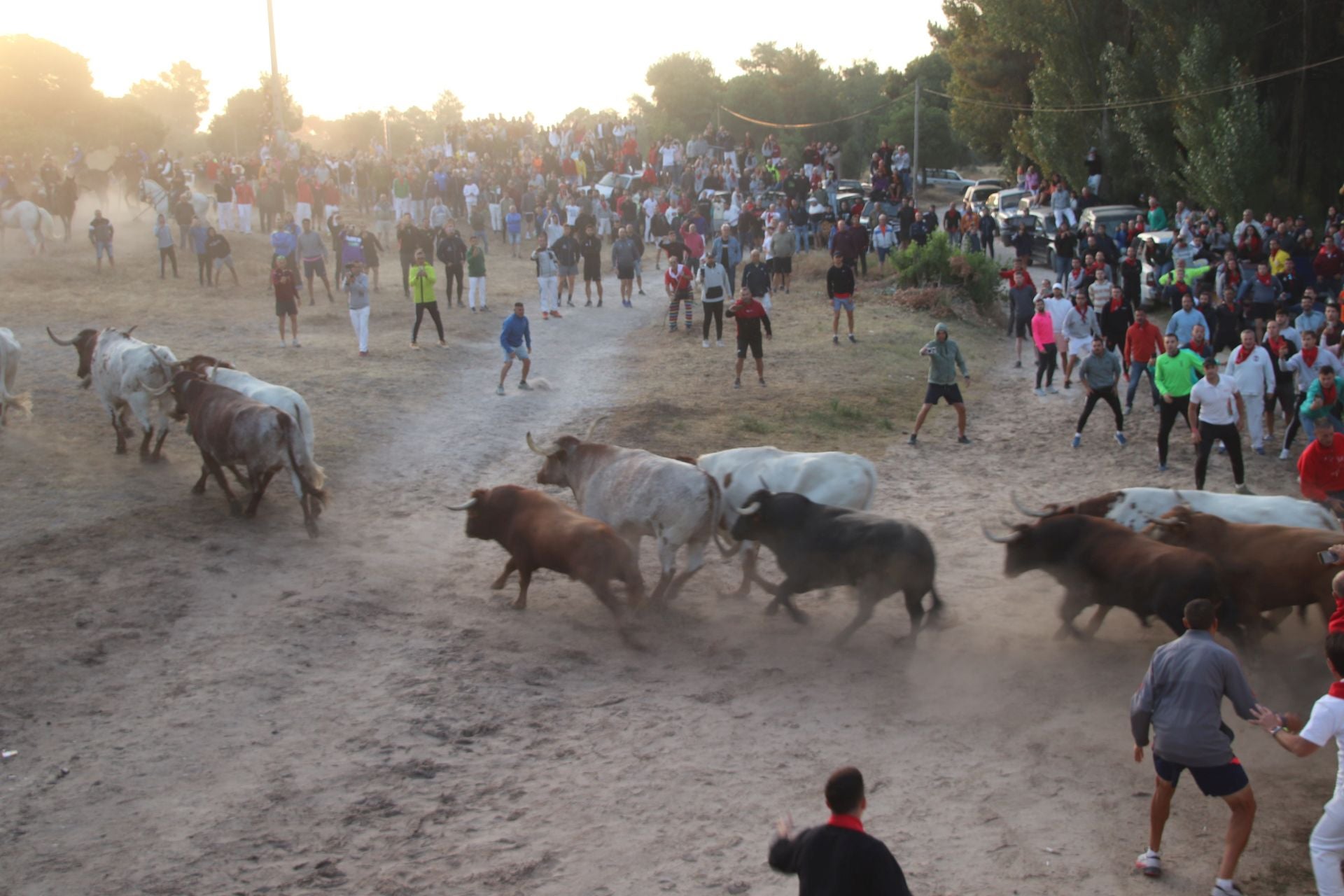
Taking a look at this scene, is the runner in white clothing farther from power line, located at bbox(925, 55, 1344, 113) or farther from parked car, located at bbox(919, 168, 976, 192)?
parked car, located at bbox(919, 168, 976, 192)

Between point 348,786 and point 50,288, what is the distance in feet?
71.2

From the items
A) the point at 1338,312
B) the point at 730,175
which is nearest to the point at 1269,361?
the point at 1338,312

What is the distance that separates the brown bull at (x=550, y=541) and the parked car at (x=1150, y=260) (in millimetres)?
17725

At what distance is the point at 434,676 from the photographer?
29.3ft

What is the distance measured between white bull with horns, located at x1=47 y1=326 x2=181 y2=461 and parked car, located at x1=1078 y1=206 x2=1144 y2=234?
22.6 metres

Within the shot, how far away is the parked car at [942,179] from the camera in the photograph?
51.1 m

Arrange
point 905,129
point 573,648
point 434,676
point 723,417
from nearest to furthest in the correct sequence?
1. point 434,676
2. point 573,648
3. point 723,417
4. point 905,129

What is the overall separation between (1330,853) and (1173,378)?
951 cm

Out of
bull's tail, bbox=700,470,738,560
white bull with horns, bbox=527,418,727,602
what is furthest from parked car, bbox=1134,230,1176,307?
white bull with horns, bbox=527,418,727,602

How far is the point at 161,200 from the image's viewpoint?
101 feet

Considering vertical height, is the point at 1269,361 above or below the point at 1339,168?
below


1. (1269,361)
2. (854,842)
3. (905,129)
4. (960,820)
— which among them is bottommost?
(960,820)

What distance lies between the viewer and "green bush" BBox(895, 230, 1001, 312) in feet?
84.4

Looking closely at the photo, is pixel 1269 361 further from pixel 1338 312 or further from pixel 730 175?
pixel 730 175
